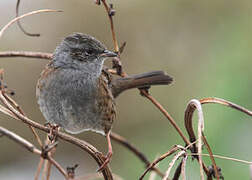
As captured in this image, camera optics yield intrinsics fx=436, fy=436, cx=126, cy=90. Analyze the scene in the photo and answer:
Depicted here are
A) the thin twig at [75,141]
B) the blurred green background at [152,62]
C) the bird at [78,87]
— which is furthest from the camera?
the blurred green background at [152,62]

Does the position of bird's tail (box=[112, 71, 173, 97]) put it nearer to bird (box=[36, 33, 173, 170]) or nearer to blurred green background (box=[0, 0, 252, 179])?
bird (box=[36, 33, 173, 170])

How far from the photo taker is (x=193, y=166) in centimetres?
284

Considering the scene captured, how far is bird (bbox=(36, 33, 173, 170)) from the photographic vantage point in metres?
3.25

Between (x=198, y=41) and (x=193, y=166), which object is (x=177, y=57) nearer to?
(x=198, y=41)

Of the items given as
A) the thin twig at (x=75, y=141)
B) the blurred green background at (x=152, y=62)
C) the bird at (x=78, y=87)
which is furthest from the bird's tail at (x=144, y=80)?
the thin twig at (x=75, y=141)

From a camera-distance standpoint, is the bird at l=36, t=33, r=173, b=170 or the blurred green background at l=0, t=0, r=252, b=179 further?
the blurred green background at l=0, t=0, r=252, b=179

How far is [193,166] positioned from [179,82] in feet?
7.70

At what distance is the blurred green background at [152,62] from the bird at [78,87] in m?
0.51

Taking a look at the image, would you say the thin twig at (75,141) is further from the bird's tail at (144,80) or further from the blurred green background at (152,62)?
the bird's tail at (144,80)

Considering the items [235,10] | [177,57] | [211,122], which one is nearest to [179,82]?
[177,57]

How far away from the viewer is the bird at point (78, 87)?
3.25m

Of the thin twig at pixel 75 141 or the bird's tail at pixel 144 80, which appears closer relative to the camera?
the thin twig at pixel 75 141

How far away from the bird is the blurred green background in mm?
508

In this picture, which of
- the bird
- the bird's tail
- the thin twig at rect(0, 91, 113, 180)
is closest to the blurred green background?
the bird's tail
